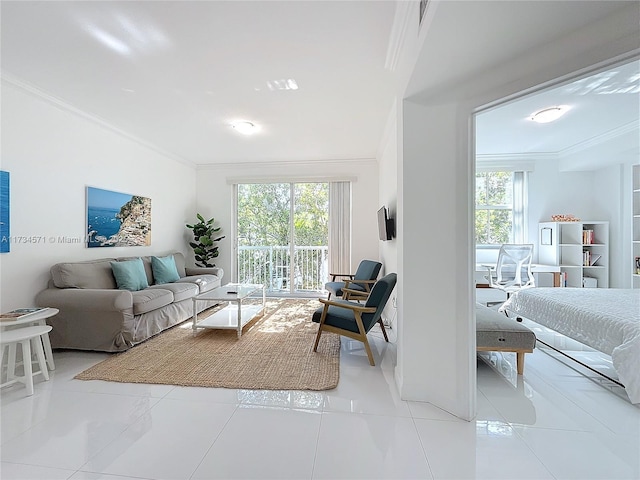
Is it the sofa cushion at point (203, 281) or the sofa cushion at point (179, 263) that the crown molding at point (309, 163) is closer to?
the sofa cushion at point (179, 263)

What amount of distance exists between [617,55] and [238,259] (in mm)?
5390

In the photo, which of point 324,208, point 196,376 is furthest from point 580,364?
point 324,208

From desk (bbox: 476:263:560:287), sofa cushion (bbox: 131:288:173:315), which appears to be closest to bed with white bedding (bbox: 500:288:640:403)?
desk (bbox: 476:263:560:287)

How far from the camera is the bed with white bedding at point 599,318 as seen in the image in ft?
6.29

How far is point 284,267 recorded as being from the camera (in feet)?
18.2

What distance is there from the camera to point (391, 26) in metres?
1.82

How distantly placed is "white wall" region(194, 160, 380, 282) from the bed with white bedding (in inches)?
99.0

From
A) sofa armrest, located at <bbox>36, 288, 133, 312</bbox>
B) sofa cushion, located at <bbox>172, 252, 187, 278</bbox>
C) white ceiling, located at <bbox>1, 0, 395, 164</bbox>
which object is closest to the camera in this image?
white ceiling, located at <bbox>1, 0, 395, 164</bbox>

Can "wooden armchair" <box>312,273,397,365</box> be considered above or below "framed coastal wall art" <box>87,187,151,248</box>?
below

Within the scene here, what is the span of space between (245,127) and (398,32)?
2207mm

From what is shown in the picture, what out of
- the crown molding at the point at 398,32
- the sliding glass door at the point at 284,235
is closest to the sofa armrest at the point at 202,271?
the sliding glass door at the point at 284,235

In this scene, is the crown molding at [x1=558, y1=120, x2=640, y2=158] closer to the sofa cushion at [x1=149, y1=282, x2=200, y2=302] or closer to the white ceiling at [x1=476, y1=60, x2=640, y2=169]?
the white ceiling at [x1=476, y1=60, x2=640, y2=169]

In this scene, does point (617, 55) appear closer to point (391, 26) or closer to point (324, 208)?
point (391, 26)

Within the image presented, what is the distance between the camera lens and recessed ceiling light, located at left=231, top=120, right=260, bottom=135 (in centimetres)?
341
